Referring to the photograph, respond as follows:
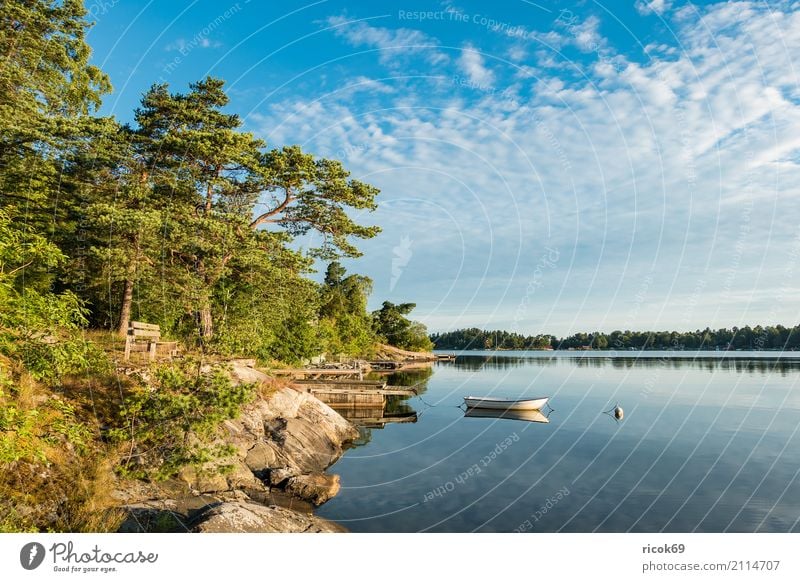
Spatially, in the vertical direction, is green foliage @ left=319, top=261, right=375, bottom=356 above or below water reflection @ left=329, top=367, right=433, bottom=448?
above

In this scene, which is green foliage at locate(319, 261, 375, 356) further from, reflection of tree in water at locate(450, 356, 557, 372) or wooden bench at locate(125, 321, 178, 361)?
wooden bench at locate(125, 321, 178, 361)

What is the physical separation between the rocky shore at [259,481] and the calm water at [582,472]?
1.12 m

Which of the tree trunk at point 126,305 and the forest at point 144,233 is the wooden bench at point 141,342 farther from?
the tree trunk at point 126,305

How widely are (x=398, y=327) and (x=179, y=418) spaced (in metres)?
125

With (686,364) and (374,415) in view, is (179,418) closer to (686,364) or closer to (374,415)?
(374,415)

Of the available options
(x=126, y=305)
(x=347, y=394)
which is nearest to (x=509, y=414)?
(x=347, y=394)

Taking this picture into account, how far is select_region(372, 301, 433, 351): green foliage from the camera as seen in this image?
437ft

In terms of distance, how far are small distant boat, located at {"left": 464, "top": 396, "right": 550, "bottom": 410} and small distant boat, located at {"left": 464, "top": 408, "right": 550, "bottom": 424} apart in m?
0.27

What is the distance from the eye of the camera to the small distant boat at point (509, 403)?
1428 inches

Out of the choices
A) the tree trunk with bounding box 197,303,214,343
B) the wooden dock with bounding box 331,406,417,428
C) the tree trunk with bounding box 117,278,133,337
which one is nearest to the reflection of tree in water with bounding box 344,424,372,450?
the wooden dock with bounding box 331,406,417,428

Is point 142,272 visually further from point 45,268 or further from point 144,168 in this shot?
point 144,168

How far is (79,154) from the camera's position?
68.8ft
